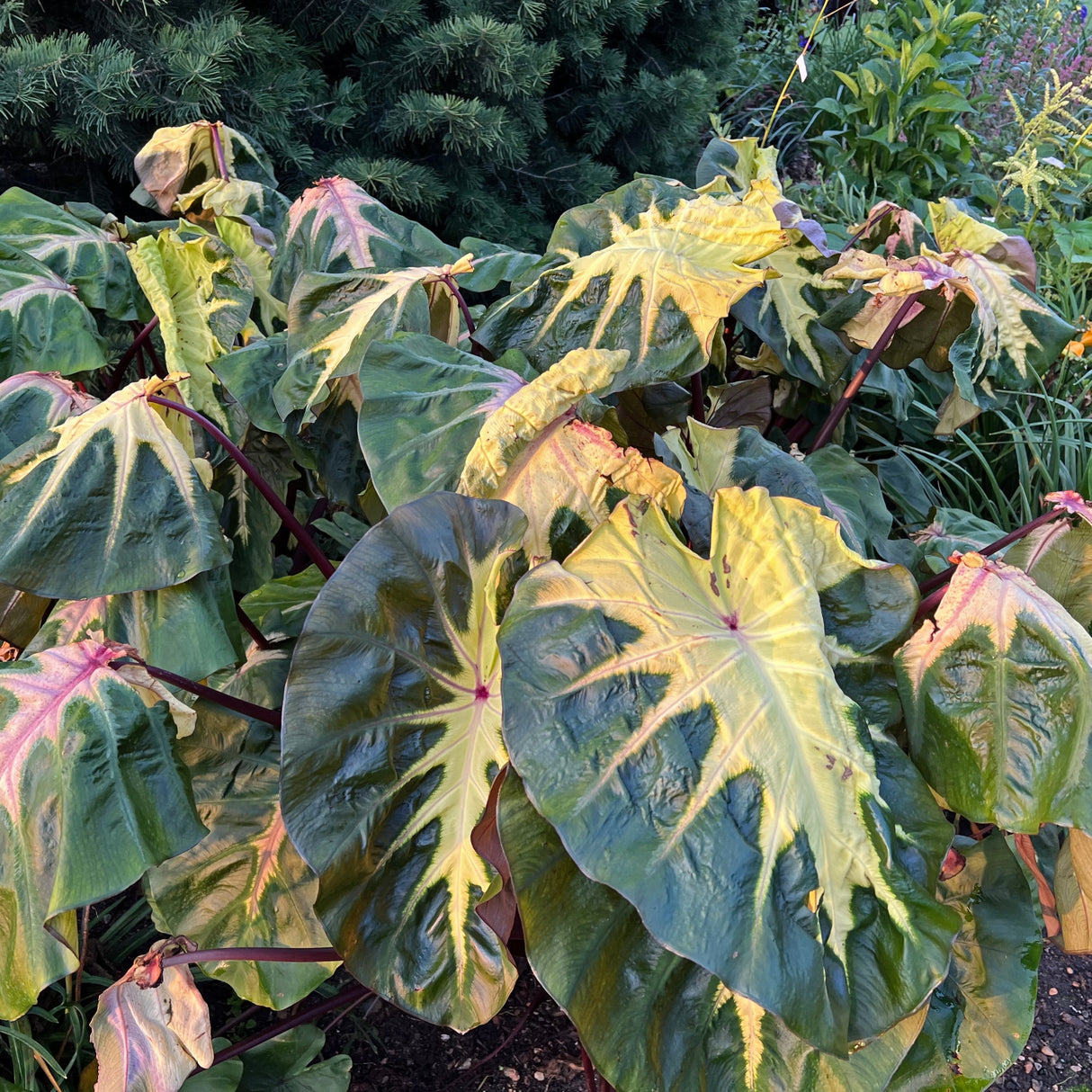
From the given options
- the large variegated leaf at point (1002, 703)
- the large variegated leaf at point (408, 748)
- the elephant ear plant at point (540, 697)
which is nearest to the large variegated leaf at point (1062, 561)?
the elephant ear plant at point (540, 697)

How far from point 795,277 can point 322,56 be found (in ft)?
5.80

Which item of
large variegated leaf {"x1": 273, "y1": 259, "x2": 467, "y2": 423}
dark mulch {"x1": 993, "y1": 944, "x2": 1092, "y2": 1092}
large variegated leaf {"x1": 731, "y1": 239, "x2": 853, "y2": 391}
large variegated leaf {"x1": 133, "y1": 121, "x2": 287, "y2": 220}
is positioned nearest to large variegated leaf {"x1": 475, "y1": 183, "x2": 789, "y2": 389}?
large variegated leaf {"x1": 273, "y1": 259, "x2": 467, "y2": 423}

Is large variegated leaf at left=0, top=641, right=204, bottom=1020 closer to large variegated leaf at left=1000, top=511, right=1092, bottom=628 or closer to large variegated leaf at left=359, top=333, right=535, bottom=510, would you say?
large variegated leaf at left=359, top=333, right=535, bottom=510

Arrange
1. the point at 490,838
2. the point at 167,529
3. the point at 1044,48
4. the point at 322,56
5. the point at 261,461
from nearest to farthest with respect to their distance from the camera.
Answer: the point at 490,838
the point at 167,529
the point at 261,461
the point at 322,56
the point at 1044,48

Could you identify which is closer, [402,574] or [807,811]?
[807,811]

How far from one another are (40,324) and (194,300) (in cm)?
29

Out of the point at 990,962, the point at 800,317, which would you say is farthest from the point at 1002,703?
the point at 800,317

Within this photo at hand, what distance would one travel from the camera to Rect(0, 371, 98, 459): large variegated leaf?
113 centimetres

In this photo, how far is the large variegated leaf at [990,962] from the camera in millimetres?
1021

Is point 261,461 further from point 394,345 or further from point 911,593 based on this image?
point 911,593

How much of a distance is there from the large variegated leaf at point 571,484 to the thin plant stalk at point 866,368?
0.52 meters

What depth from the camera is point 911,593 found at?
0.89 m

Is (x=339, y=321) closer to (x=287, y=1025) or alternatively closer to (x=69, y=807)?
(x=69, y=807)

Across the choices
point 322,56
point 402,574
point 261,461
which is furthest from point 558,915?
point 322,56
